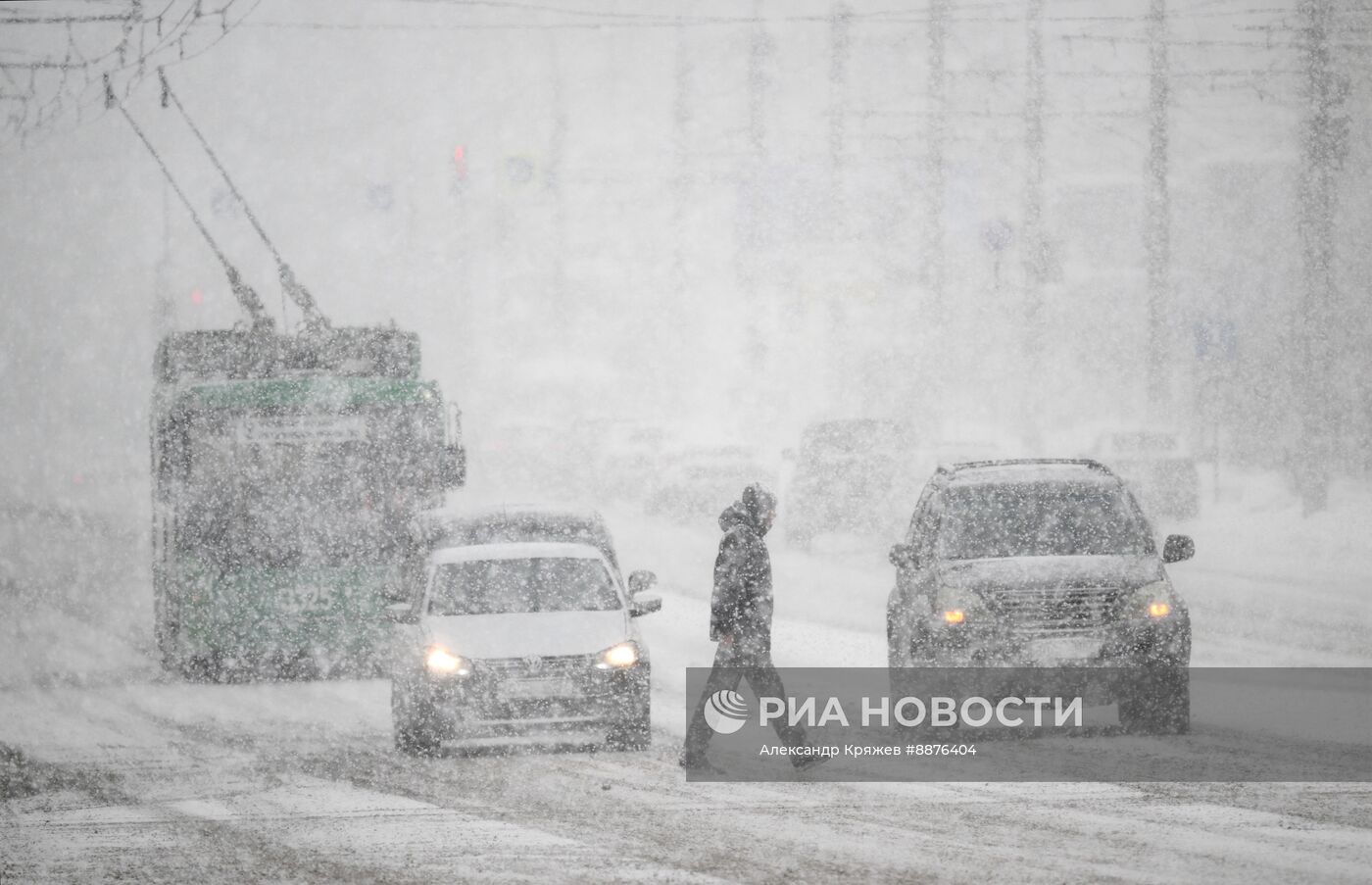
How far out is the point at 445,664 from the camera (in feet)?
39.5

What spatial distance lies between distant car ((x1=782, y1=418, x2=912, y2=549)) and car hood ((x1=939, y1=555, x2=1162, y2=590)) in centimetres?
1855

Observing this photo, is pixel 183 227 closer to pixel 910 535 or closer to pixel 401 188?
pixel 401 188

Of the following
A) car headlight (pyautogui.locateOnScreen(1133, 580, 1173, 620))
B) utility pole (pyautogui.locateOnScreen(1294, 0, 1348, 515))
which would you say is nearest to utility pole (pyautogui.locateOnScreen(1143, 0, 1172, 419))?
utility pole (pyautogui.locateOnScreen(1294, 0, 1348, 515))

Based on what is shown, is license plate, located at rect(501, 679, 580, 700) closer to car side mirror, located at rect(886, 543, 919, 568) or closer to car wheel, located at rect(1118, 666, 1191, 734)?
car side mirror, located at rect(886, 543, 919, 568)

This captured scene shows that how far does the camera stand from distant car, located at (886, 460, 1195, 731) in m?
11.8

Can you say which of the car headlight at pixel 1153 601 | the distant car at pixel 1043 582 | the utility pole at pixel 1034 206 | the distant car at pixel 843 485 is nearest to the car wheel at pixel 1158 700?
the distant car at pixel 1043 582

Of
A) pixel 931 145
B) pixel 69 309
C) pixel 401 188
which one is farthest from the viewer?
pixel 401 188

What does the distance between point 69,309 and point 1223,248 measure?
45538mm

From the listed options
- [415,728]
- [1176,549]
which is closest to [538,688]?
[415,728]

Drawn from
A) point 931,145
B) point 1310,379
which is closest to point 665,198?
point 931,145

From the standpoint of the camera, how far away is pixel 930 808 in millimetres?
9406

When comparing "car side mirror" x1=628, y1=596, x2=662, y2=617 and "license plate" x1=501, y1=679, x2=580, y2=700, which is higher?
"car side mirror" x1=628, y1=596, x2=662, y2=617

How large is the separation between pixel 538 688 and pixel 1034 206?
24991 millimetres

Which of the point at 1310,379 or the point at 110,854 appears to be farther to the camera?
the point at 1310,379
